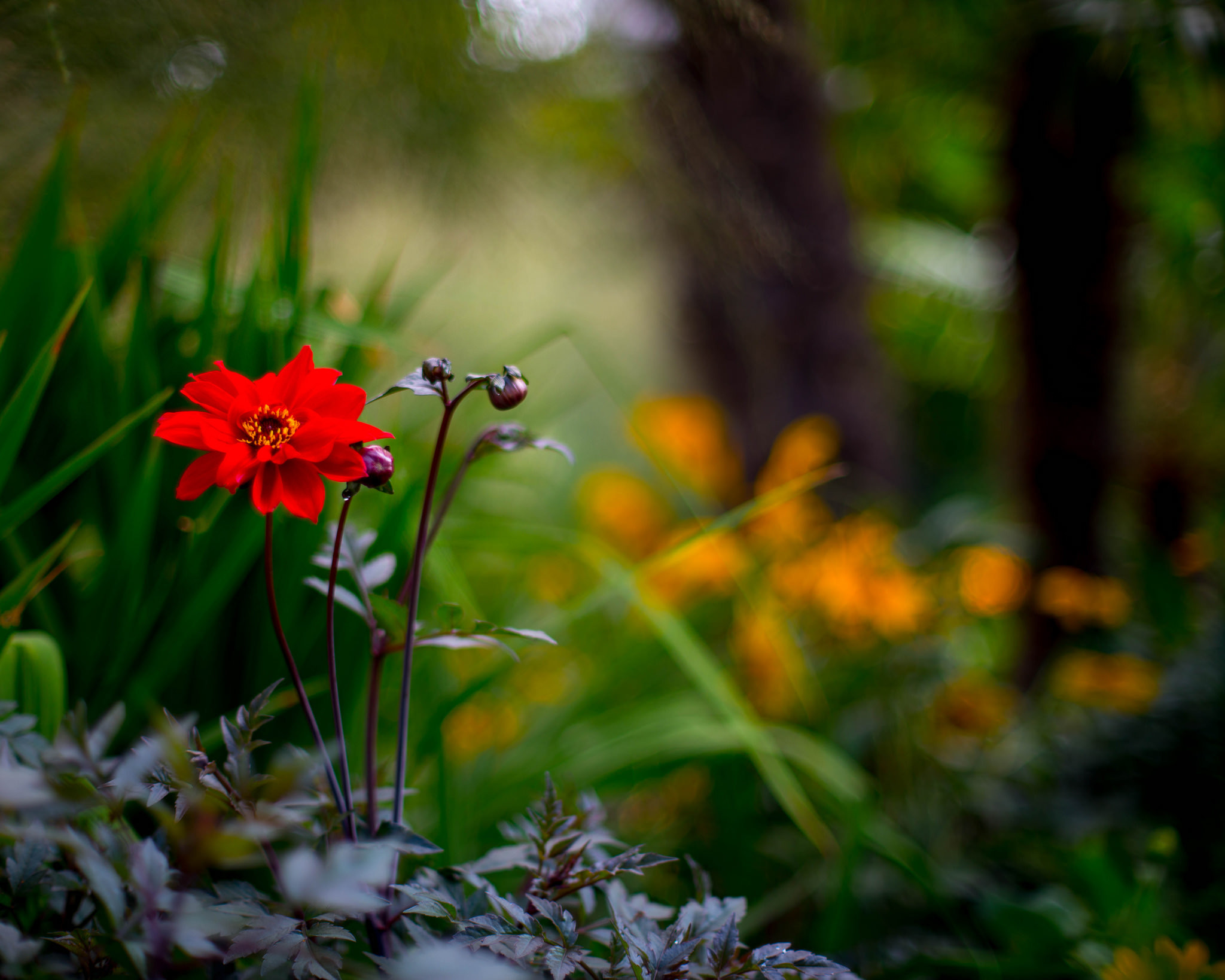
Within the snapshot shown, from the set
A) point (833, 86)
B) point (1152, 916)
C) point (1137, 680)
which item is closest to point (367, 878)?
point (1152, 916)

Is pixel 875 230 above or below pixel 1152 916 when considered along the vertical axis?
above

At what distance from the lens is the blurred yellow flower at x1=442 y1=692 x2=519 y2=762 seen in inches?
33.4

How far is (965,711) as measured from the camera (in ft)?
3.22

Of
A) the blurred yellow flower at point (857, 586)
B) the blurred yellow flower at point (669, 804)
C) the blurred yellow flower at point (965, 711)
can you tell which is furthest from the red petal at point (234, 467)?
the blurred yellow flower at point (965, 711)

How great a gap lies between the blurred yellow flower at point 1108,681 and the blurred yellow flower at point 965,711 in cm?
10

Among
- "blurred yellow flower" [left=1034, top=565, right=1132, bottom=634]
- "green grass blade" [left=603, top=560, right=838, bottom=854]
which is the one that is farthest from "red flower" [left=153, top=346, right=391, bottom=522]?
"blurred yellow flower" [left=1034, top=565, right=1132, bottom=634]

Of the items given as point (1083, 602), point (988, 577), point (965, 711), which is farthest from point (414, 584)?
point (1083, 602)

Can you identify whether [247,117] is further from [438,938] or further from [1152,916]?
[1152,916]

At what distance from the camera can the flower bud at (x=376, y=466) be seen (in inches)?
11.4

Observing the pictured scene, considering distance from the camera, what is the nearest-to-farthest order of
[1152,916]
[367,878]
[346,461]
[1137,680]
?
[367,878], [346,461], [1152,916], [1137,680]

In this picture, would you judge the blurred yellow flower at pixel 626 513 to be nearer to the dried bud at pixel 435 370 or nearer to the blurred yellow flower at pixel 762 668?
the blurred yellow flower at pixel 762 668

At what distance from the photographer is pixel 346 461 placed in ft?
0.92

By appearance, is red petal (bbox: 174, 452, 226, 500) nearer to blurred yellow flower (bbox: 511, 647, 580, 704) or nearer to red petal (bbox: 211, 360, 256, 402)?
red petal (bbox: 211, 360, 256, 402)

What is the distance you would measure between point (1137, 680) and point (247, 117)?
136 centimetres
